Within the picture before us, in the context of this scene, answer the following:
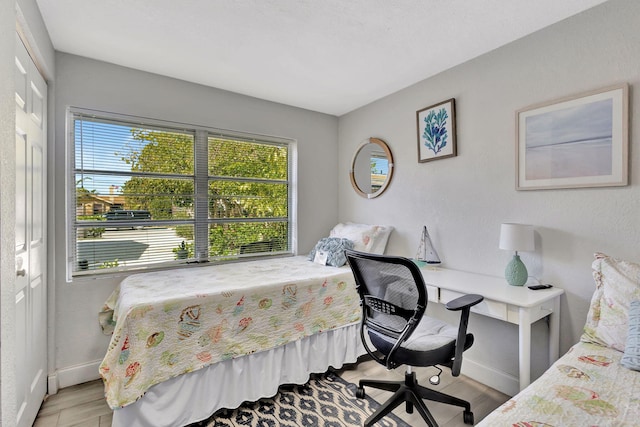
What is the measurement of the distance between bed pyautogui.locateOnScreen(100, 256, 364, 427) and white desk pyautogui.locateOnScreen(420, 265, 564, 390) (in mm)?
768

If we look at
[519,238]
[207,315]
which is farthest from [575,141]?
[207,315]

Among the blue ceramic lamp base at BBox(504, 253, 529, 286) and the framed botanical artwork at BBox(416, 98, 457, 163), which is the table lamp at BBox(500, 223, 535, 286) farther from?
the framed botanical artwork at BBox(416, 98, 457, 163)

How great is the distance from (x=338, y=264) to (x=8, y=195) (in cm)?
213

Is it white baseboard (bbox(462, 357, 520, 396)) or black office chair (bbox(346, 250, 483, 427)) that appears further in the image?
white baseboard (bbox(462, 357, 520, 396))

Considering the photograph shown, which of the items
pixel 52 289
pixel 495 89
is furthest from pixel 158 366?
pixel 495 89

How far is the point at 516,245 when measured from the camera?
1.92 meters

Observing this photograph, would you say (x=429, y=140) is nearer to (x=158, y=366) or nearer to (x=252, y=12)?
(x=252, y=12)

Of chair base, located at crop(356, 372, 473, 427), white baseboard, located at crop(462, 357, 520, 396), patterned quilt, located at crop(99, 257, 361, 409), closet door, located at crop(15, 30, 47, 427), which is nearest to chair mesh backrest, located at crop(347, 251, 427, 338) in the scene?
chair base, located at crop(356, 372, 473, 427)

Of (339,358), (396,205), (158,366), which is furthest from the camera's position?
(396,205)

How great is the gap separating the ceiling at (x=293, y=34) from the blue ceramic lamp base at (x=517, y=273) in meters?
1.51

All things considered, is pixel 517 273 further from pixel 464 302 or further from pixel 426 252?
pixel 426 252

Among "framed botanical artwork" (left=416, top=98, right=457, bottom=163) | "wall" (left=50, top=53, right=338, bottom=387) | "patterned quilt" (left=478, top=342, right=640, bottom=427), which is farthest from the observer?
"framed botanical artwork" (left=416, top=98, right=457, bottom=163)

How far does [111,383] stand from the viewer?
158 cm

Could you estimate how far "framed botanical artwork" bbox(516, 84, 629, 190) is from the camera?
167cm
